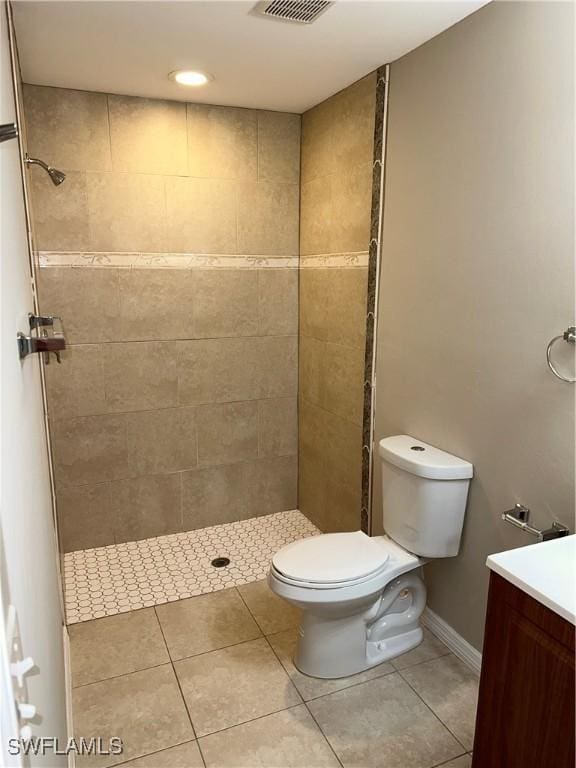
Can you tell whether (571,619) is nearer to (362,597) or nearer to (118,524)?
(362,597)

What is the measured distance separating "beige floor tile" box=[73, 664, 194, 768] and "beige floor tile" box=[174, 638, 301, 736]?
2.0 inches

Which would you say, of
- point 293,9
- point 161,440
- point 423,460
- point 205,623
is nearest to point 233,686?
point 205,623

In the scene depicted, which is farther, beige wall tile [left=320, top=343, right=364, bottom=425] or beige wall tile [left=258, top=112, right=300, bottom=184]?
beige wall tile [left=258, top=112, right=300, bottom=184]

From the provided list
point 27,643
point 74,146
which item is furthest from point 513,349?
point 74,146

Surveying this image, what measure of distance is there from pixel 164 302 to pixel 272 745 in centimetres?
203

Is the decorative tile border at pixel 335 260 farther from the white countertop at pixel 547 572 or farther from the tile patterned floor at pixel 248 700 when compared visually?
the tile patterned floor at pixel 248 700

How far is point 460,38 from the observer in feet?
6.25

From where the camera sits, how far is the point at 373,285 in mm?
2498

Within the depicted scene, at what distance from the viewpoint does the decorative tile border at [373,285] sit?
2.34m

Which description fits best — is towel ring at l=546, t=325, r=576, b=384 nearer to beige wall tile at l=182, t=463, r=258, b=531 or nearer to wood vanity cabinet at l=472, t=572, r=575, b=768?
wood vanity cabinet at l=472, t=572, r=575, b=768

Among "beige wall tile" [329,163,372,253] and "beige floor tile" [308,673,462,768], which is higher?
"beige wall tile" [329,163,372,253]

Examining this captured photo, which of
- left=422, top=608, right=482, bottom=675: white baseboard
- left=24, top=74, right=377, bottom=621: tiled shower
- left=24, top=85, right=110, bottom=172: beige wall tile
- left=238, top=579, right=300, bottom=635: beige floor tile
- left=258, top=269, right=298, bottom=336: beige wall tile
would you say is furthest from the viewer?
left=258, top=269, right=298, bottom=336: beige wall tile

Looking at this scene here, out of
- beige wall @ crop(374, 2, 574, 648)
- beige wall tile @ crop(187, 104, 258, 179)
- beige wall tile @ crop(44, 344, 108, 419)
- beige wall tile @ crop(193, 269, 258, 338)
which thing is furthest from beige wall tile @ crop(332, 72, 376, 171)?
beige wall tile @ crop(44, 344, 108, 419)

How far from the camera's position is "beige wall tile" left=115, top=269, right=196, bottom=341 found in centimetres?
283
